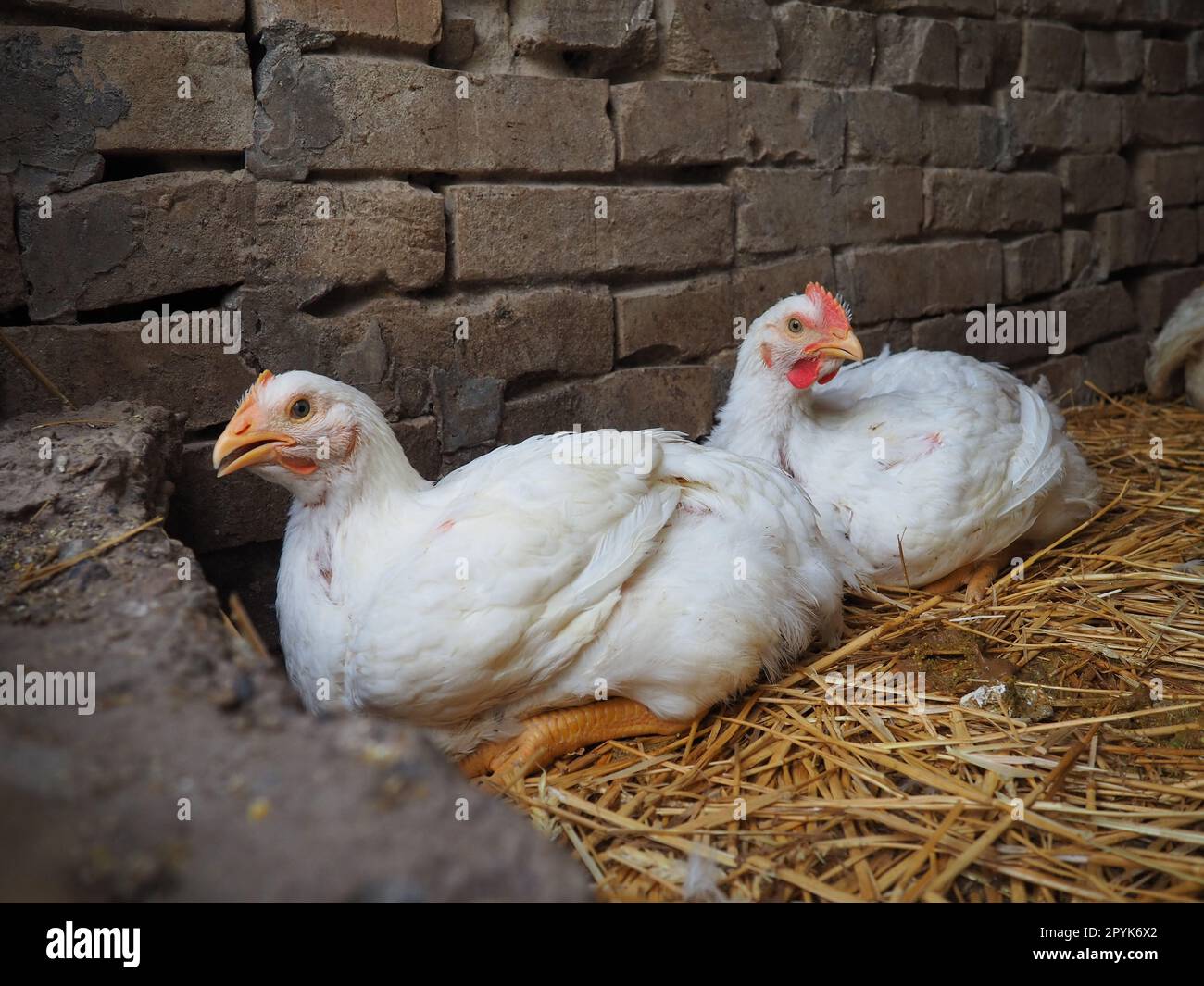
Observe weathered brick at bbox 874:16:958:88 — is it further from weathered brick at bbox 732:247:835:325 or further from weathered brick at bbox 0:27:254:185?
weathered brick at bbox 0:27:254:185

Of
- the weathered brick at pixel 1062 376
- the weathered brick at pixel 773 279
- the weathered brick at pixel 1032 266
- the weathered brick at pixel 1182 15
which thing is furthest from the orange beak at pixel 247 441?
the weathered brick at pixel 1182 15

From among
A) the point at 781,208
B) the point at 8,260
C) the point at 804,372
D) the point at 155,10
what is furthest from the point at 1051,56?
the point at 8,260

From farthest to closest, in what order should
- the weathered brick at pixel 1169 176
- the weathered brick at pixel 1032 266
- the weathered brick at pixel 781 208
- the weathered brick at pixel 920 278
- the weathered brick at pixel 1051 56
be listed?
1. the weathered brick at pixel 1169 176
2. the weathered brick at pixel 1032 266
3. the weathered brick at pixel 1051 56
4. the weathered brick at pixel 920 278
5. the weathered brick at pixel 781 208

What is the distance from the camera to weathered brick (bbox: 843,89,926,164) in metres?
4.46

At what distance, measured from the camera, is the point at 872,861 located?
84.3 inches

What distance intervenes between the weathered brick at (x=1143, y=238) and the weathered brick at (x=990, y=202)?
528 mm

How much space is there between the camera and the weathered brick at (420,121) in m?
2.99

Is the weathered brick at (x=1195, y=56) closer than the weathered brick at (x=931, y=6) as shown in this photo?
No

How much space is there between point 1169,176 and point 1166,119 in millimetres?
356

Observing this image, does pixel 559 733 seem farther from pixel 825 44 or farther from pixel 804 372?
pixel 825 44

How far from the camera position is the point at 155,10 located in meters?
2.78

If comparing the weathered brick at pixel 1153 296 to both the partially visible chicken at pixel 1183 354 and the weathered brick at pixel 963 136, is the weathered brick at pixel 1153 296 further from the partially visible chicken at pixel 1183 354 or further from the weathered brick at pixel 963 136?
the weathered brick at pixel 963 136

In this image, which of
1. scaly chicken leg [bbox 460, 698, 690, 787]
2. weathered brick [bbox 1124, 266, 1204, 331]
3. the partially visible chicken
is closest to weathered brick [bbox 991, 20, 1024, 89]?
the partially visible chicken
